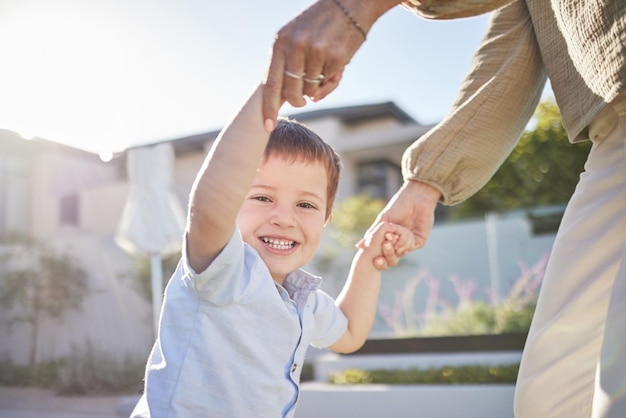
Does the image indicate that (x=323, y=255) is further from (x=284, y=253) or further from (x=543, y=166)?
(x=284, y=253)

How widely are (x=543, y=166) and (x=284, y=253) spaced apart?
38.8 ft

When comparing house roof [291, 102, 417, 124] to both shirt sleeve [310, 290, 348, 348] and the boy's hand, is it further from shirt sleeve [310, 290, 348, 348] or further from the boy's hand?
shirt sleeve [310, 290, 348, 348]

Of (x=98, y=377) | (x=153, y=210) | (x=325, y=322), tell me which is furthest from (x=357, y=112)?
(x=325, y=322)

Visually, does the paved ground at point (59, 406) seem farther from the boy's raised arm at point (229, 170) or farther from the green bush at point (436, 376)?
the boy's raised arm at point (229, 170)

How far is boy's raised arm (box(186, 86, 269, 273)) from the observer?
3.55 ft

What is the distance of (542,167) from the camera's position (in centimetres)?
1246

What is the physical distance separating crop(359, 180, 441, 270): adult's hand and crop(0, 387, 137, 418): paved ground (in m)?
5.67

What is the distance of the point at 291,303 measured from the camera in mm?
1530

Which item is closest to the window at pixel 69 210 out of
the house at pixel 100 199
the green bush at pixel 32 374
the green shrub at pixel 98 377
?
the house at pixel 100 199

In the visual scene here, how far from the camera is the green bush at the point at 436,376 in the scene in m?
5.69

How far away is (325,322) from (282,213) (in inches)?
15.4

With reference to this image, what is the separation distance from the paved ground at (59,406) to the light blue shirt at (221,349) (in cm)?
592

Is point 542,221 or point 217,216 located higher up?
point 217,216

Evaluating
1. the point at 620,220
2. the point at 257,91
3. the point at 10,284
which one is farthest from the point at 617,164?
the point at 10,284
